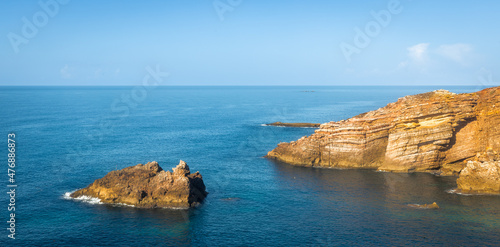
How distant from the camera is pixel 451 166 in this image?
81625mm

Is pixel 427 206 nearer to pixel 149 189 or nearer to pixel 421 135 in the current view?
pixel 421 135

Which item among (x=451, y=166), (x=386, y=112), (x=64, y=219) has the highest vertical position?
(x=386, y=112)

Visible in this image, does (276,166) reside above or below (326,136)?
below

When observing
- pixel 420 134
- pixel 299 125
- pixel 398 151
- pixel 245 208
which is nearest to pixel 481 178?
pixel 420 134

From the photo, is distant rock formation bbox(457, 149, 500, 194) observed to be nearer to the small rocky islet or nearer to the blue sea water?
the small rocky islet

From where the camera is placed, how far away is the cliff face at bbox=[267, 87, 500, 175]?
262 feet

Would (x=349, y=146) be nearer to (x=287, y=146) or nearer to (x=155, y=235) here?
(x=287, y=146)

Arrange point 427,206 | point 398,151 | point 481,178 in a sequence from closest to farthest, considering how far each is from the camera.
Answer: point 427,206
point 481,178
point 398,151

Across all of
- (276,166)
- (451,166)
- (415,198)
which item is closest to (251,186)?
(276,166)

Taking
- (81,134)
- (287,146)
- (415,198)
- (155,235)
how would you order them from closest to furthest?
1. (155,235)
2. (415,198)
3. (287,146)
4. (81,134)

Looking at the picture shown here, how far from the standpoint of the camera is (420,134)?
265 ft

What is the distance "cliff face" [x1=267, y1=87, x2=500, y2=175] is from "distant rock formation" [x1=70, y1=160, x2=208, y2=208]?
122 feet

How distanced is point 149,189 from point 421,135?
55494 millimetres

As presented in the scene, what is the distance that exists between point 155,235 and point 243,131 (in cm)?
9237
